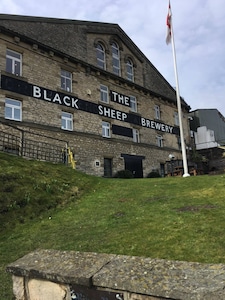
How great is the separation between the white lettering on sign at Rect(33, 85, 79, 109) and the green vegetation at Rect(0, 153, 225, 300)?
865 cm

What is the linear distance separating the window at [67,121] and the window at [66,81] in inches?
85.0

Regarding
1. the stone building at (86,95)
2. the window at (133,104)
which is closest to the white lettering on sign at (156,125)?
the stone building at (86,95)

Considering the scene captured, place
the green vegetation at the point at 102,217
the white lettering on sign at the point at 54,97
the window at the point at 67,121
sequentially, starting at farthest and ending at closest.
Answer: the window at the point at 67,121
the white lettering on sign at the point at 54,97
the green vegetation at the point at 102,217

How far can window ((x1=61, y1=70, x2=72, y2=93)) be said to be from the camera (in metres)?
22.0

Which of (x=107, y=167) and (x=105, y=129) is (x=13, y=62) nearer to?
(x=105, y=129)

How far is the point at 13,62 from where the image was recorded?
19.2 m

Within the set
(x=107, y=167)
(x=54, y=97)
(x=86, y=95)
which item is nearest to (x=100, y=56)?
(x=86, y=95)

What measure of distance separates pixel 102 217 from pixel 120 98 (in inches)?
792

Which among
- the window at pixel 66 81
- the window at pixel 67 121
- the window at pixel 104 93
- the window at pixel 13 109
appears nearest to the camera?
the window at pixel 13 109

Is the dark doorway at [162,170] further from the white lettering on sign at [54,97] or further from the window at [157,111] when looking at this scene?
the white lettering on sign at [54,97]

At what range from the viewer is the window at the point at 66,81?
22.0 m

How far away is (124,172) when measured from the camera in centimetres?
2325

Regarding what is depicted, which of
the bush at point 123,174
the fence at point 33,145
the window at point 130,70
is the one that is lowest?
the bush at point 123,174

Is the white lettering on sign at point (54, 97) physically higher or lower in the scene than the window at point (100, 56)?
lower
